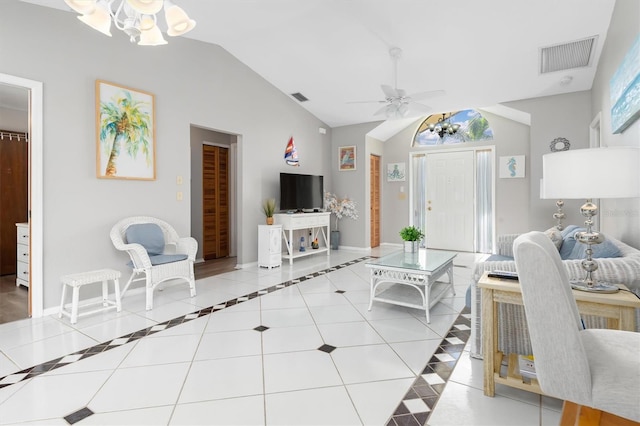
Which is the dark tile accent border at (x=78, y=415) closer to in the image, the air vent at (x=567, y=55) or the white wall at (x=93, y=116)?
the white wall at (x=93, y=116)

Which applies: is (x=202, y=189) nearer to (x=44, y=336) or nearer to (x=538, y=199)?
(x=44, y=336)

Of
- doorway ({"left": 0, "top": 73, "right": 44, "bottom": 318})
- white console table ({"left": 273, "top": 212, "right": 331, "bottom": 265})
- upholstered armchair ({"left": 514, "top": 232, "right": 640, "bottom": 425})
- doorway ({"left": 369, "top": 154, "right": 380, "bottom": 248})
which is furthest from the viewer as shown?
doorway ({"left": 369, "top": 154, "right": 380, "bottom": 248})

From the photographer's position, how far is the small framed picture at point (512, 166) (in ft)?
19.9

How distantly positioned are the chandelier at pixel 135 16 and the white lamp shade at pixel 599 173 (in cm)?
248

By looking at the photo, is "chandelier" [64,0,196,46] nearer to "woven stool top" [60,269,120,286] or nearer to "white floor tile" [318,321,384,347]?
"woven stool top" [60,269,120,286]

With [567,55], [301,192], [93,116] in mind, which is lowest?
[301,192]

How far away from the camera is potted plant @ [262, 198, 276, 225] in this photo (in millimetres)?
5340

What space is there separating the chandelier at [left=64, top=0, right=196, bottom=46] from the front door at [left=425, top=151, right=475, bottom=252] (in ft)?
19.1

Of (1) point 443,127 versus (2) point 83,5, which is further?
(1) point 443,127

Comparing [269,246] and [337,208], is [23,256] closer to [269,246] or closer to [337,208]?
[269,246]

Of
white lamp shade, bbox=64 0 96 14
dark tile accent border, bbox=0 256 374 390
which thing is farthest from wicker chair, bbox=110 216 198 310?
white lamp shade, bbox=64 0 96 14

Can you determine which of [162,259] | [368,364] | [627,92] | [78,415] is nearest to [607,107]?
[627,92]

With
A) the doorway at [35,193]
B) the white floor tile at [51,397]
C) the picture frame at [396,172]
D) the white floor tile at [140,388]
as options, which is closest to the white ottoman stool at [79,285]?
the doorway at [35,193]

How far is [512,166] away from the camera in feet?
20.2
